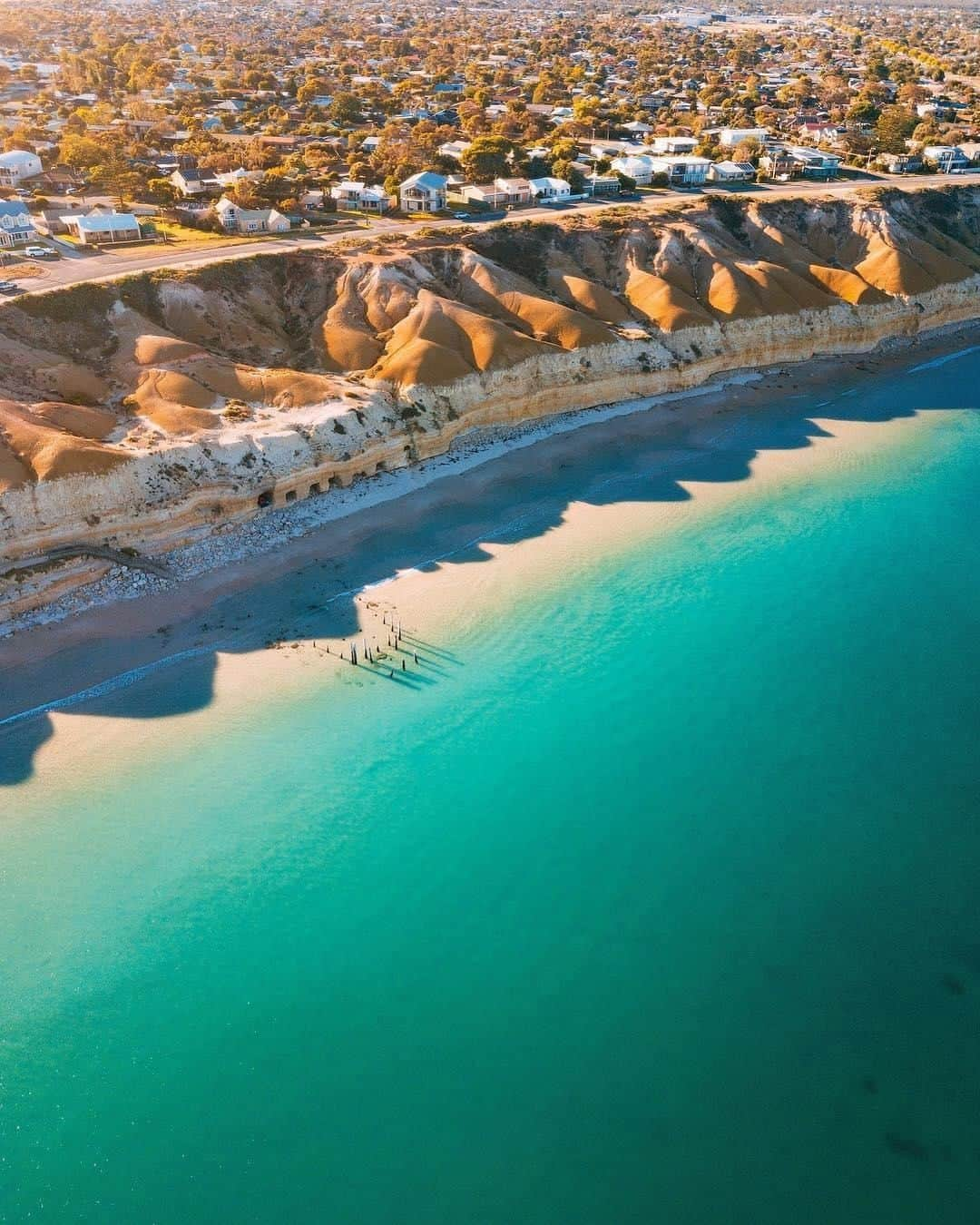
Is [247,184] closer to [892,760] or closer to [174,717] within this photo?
[174,717]

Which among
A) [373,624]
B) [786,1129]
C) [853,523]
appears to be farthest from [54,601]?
[853,523]

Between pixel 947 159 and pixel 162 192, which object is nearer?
pixel 162 192

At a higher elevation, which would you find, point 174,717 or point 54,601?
point 54,601

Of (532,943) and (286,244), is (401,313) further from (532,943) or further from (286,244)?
(532,943)

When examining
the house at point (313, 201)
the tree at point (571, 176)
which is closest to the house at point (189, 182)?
the house at point (313, 201)

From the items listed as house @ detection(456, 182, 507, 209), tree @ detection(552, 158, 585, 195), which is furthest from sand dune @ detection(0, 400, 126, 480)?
tree @ detection(552, 158, 585, 195)

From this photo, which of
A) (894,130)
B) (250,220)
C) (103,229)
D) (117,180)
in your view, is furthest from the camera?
(894,130)

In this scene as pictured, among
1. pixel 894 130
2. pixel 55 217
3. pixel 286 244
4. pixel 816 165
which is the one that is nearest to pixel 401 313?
pixel 286 244
